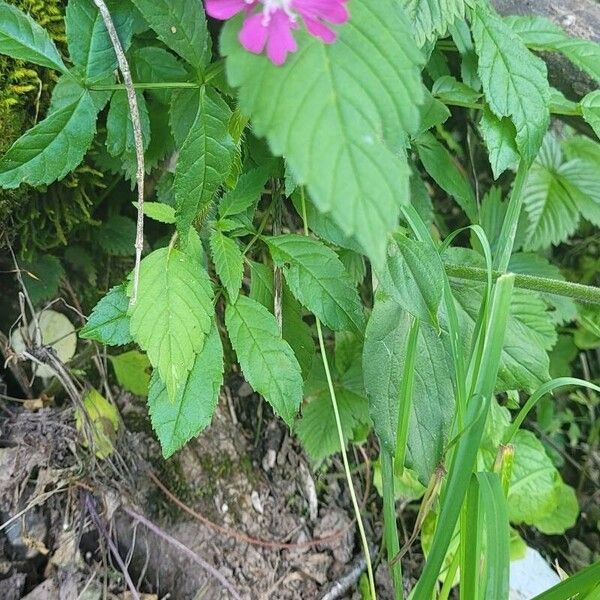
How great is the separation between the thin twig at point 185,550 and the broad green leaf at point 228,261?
1.60 ft

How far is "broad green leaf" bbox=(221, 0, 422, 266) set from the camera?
0.52m

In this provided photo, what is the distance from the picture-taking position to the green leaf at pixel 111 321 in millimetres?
857

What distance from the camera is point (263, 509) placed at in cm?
120

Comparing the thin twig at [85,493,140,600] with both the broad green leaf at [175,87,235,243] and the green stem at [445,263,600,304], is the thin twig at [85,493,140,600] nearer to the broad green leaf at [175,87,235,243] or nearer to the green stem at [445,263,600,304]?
the broad green leaf at [175,87,235,243]

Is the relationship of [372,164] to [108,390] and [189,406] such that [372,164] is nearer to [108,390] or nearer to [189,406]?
[189,406]

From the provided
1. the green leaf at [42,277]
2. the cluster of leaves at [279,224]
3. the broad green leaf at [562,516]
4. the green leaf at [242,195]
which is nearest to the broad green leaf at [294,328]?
the cluster of leaves at [279,224]

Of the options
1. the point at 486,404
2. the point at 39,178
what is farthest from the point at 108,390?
the point at 486,404

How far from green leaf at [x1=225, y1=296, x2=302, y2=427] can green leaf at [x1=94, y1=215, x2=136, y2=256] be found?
37cm

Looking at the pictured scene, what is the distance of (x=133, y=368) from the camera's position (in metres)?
1.19

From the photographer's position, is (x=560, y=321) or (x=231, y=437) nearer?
(x=231, y=437)

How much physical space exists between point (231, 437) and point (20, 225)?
21.7 inches

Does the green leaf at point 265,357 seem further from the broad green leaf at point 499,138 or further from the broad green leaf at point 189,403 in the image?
the broad green leaf at point 499,138

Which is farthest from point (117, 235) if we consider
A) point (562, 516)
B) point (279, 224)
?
point (562, 516)

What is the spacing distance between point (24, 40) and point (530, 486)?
116 centimetres
